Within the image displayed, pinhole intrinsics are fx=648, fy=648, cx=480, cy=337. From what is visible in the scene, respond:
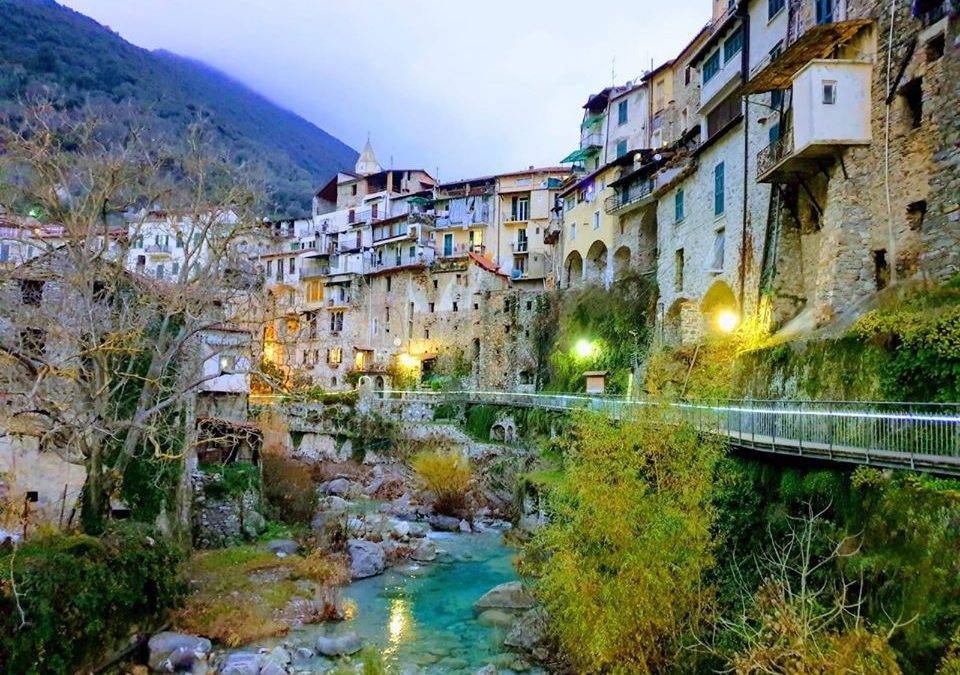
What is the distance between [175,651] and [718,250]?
25.8 meters

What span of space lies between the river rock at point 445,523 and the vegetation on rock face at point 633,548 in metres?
15.5

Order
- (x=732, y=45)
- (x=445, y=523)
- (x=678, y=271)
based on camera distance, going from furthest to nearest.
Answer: (x=678, y=271)
(x=732, y=45)
(x=445, y=523)

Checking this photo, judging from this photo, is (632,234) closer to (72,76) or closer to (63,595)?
(63,595)

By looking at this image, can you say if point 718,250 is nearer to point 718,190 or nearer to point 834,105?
point 718,190

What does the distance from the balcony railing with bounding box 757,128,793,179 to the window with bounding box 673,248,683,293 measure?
9.93 meters

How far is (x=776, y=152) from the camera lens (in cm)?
2214

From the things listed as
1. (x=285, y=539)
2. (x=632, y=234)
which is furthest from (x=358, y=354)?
(x=285, y=539)

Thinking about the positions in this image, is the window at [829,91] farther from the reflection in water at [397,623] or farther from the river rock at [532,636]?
the reflection in water at [397,623]

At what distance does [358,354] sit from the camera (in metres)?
60.8

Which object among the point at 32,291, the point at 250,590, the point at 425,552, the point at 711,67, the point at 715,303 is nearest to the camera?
the point at 250,590

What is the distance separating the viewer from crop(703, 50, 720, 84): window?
31.7 metres

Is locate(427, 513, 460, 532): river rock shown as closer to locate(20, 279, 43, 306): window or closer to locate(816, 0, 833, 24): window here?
locate(20, 279, 43, 306): window

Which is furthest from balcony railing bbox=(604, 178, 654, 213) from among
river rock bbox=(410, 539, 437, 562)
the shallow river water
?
river rock bbox=(410, 539, 437, 562)

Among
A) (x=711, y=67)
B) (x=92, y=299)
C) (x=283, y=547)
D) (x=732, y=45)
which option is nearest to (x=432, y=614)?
(x=283, y=547)
